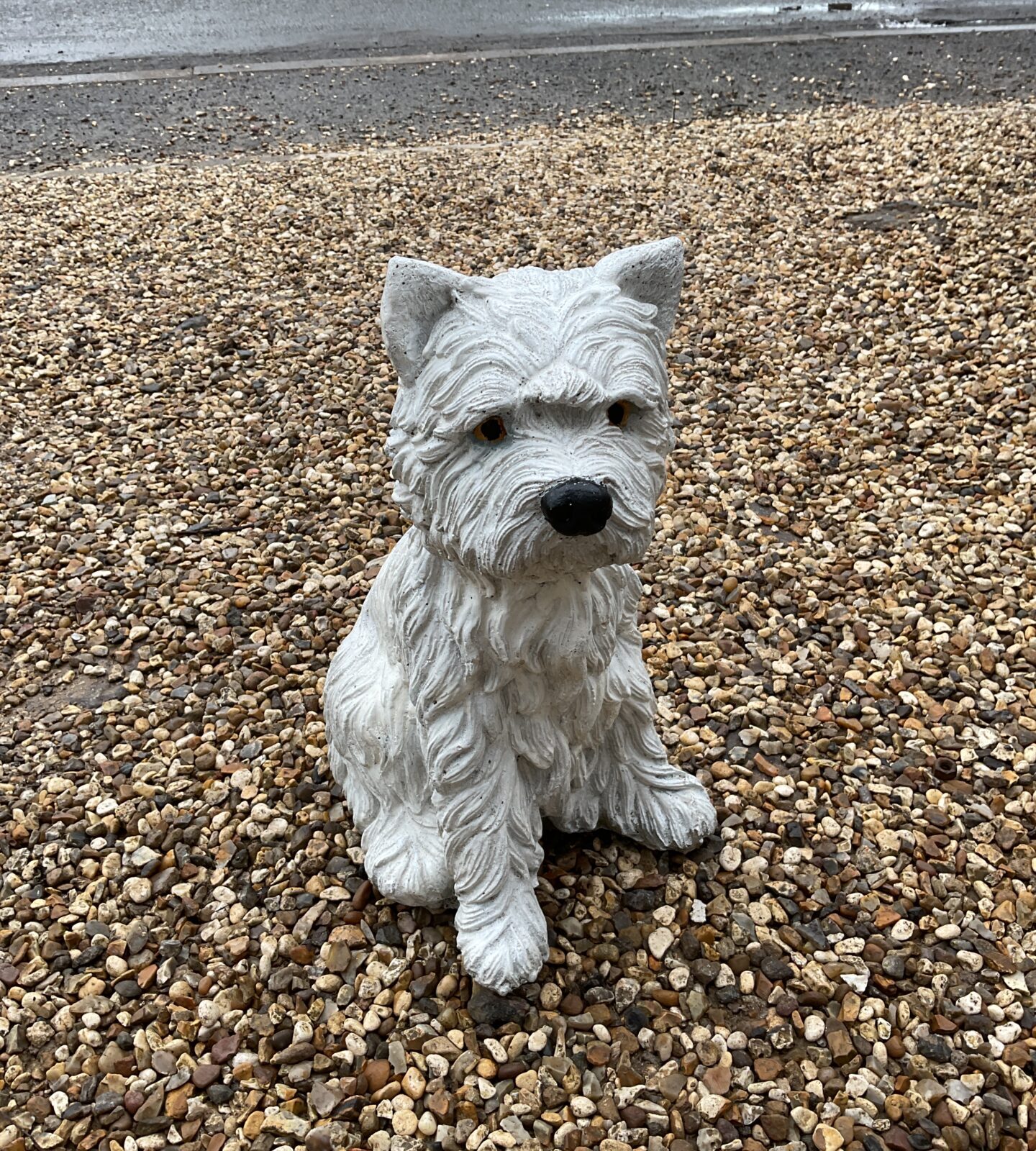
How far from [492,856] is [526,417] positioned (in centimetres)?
129

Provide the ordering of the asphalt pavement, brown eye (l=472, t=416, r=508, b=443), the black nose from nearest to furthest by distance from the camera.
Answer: the black nose < brown eye (l=472, t=416, r=508, b=443) < the asphalt pavement

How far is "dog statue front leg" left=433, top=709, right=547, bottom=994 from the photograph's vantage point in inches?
102

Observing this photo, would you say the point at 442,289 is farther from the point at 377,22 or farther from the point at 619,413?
the point at 377,22

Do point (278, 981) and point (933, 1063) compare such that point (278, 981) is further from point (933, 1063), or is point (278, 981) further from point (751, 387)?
point (751, 387)

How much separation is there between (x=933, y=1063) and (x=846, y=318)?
4.66 metres

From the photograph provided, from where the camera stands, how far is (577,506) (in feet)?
6.22

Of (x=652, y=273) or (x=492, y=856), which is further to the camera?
(x=492, y=856)

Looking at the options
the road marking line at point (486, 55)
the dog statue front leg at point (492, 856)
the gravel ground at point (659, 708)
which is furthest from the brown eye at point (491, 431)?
the road marking line at point (486, 55)

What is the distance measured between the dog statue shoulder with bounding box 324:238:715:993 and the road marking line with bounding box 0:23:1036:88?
11.1 metres

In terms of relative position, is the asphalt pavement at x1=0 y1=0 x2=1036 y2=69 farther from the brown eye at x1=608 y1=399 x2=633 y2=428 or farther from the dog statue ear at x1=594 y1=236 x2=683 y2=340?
the brown eye at x1=608 y1=399 x2=633 y2=428

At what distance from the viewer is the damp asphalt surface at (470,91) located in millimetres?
9750

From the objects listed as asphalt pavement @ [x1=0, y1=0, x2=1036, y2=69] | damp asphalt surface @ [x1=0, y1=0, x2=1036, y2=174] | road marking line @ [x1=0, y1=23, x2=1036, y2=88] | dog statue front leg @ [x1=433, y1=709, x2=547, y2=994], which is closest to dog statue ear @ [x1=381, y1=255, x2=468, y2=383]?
dog statue front leg @ [x1=433, y1=709, x2=547, y2=994]

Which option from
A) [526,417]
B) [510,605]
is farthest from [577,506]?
[510,605]

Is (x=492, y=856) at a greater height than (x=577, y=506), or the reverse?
(x=577, y=506)
